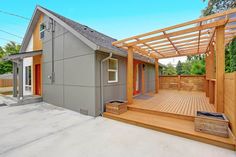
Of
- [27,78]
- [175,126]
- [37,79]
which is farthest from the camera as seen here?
[27,78]

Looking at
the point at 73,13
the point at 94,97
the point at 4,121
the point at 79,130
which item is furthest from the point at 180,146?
the point at 73,13

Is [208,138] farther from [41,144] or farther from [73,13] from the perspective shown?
[73,13]

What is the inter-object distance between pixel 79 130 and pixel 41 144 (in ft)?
3.32

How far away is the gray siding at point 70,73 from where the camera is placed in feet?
15.7

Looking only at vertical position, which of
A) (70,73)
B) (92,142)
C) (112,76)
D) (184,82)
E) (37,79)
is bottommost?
(92,142)

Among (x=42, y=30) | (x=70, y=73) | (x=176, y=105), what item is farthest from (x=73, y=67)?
(x=176, y=105)

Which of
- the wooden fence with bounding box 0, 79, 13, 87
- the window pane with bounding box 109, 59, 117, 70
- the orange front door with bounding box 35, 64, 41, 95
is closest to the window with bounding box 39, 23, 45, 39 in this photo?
the orange front door with bounding box 35, 64, 41, 95

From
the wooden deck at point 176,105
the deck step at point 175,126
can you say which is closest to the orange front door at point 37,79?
the deck step at point 175,126

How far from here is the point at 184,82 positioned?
10523mm

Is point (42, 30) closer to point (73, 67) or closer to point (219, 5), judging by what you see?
point (73, 67)

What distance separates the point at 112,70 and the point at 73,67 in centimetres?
185

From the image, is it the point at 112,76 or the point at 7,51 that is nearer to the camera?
the point at 112,76

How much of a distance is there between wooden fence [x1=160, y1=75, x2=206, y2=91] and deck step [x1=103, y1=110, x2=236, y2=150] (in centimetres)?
761

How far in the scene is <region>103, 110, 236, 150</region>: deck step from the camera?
8.77 feet
